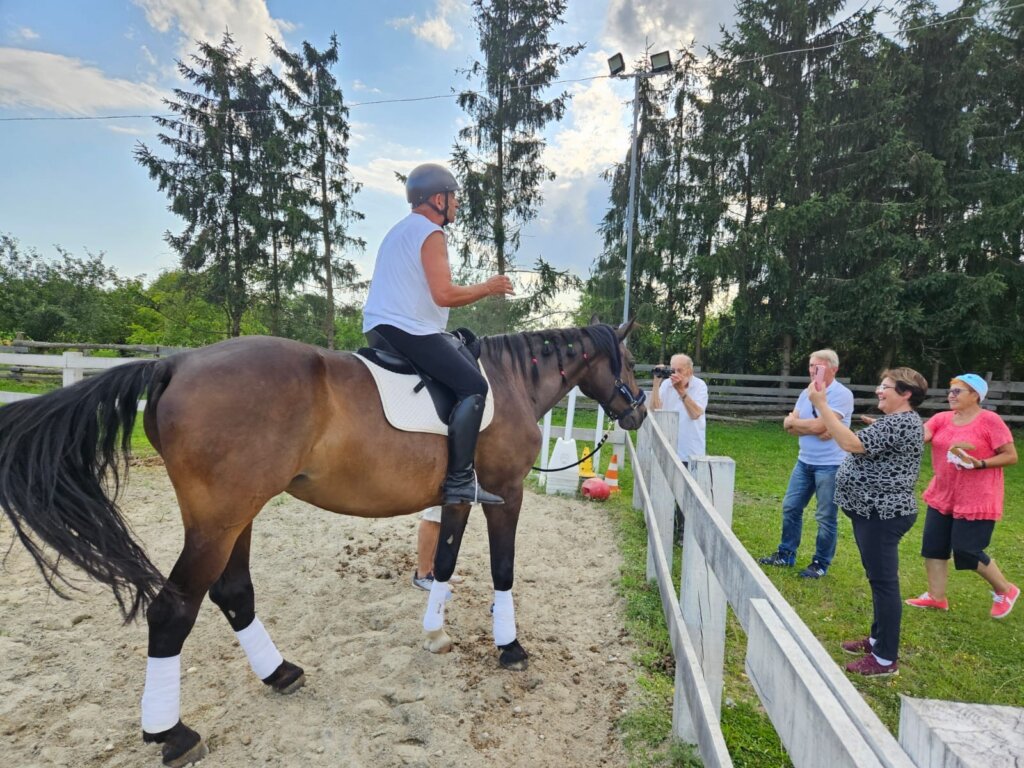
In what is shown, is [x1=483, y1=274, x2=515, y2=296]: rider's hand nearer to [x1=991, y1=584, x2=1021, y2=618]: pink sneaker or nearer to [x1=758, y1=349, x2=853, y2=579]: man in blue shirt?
[x1=758, y1=349, x2=853, y2=579]: man in blue shirt

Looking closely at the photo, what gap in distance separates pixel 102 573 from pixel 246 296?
718 inches

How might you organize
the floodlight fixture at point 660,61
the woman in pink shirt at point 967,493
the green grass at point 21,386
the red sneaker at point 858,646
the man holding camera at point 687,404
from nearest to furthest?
the red sneaker at point 858,646
the woman in pink shirt at point 967,493
the man holding camera at point 687,404
the floodlight fixture at point 660,61
the green grass at point 21,386

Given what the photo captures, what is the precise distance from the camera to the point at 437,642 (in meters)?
3.40

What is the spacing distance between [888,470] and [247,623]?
4.03m

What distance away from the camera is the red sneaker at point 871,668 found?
3.40 metres

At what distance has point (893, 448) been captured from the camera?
3.46m

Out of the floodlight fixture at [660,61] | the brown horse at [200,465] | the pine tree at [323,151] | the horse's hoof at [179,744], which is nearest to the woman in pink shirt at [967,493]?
the brown horse at [200,465]

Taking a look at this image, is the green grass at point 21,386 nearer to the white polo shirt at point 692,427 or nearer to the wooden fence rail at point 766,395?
the wooden fence rail at point 766,395

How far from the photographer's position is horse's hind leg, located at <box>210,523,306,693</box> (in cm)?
287

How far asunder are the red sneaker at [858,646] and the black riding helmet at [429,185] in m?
4.00

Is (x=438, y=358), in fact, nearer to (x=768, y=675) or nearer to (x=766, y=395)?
(x=768, y=675)

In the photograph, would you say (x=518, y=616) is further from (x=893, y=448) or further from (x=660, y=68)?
(x=660, y=68)

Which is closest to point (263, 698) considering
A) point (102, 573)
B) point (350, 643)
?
point (350, 643)

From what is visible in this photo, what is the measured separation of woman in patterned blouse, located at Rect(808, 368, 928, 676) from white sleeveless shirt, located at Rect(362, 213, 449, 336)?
2.61 metres
